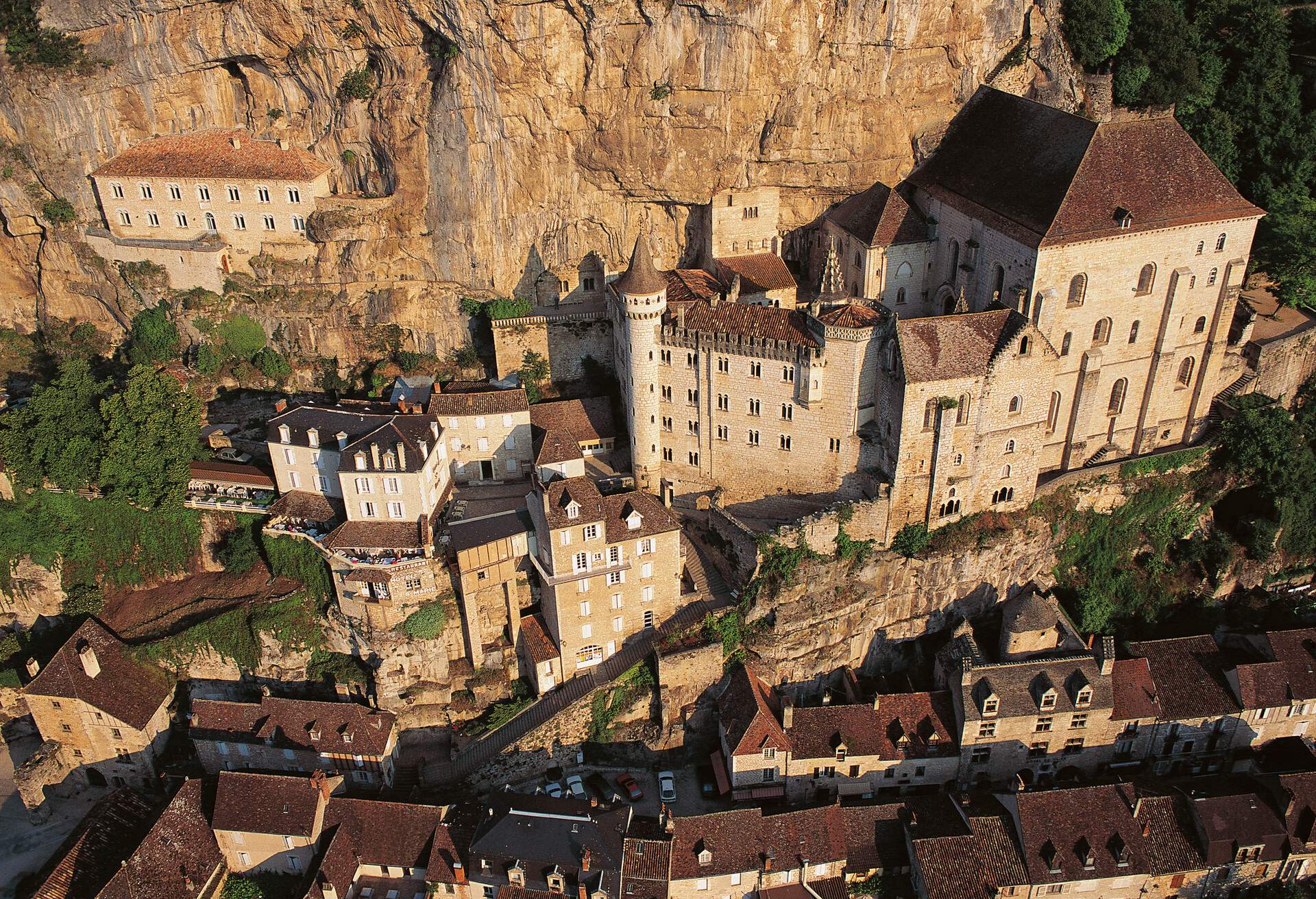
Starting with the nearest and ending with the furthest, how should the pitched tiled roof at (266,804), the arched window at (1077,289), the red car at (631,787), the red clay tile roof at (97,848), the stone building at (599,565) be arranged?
the red clay tile roof at (97,848), the pitched tiled roof at (266,804), the red car at (631,787), the stone building at (599,565), the arched window at (1077,289)

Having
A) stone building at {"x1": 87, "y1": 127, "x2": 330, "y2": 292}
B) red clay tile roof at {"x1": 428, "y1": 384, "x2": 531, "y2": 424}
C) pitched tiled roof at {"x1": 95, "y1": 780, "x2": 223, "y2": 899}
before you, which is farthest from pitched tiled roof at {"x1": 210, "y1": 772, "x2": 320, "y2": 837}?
stone building at {"x1": 87, "y1": 127, "x2": 330, "y2": 292}

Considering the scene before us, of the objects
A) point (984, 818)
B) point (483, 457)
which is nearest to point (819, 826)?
point (984, 818)

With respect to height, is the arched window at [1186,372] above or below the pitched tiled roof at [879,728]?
above

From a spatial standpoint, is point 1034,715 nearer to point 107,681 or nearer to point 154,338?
point 107,681

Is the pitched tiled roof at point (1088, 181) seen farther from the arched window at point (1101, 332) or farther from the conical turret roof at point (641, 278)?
the conical turret roof at point (641, 278)

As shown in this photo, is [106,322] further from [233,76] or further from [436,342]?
[436,342]

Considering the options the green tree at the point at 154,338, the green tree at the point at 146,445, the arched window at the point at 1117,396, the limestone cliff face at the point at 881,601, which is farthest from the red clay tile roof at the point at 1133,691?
the green tree at the point at 154,338

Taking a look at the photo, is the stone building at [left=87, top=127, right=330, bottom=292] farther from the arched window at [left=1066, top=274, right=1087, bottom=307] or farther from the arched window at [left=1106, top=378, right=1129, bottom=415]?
the arched window at [left=1106, top=378, right=1129, bottom=415]

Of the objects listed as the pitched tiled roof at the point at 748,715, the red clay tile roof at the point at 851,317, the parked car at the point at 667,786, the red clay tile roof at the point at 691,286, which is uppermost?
the red clay tile roof at the point at 851,317

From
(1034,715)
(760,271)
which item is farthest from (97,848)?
(760,271)
